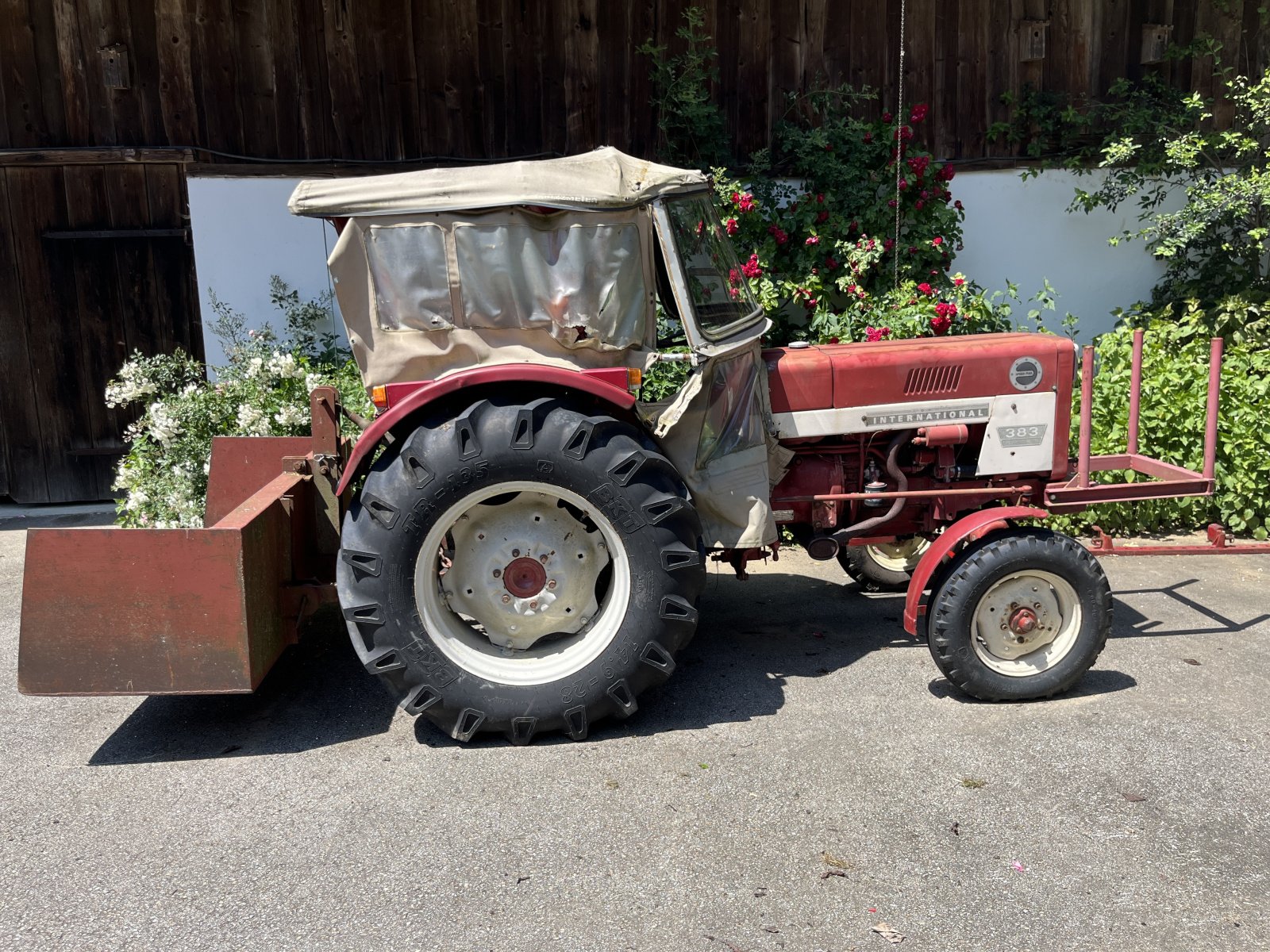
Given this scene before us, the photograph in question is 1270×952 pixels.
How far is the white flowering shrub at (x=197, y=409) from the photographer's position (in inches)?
227

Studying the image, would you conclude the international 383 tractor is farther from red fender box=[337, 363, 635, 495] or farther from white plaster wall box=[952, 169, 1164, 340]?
white plaster wall box=[952, 169, 1164, 340]

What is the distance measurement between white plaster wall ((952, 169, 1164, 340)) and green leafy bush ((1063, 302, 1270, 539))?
52.9 inches

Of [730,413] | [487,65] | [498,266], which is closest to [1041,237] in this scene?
[487,65]

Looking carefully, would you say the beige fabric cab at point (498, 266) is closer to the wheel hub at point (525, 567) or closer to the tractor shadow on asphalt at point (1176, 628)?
the wheel hub at point (525, 567)

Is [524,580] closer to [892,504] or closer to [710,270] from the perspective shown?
[710,270]

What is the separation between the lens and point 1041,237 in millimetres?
7793

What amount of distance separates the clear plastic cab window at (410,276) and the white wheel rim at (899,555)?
282cm

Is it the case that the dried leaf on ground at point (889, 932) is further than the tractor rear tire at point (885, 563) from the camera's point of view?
No

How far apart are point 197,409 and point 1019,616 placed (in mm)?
4531

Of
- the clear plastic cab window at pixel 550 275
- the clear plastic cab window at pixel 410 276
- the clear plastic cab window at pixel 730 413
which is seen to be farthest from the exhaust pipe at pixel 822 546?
the clear plastic cab window at pixel 410 276

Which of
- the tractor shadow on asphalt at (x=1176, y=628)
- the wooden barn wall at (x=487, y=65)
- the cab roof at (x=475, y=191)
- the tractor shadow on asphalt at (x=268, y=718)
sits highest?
the wooden barn wall at (x=487, y=65)

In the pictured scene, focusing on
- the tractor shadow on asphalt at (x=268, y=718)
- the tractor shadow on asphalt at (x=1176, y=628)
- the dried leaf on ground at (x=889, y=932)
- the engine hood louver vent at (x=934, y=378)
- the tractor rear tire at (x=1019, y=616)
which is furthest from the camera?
the tractor shadow on asphalt at (x=1176, y=628)

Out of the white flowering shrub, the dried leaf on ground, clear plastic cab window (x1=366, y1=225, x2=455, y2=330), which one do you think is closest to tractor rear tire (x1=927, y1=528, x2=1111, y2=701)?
the dried leaf on ground

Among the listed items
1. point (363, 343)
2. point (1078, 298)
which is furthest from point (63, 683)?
point (1078, 298)
